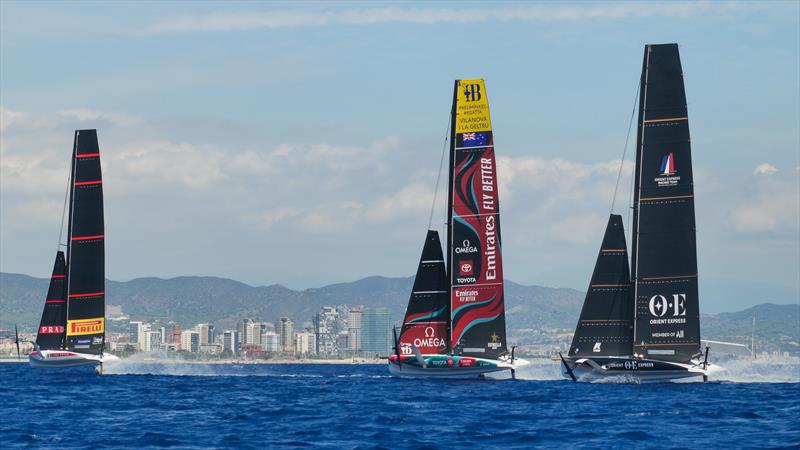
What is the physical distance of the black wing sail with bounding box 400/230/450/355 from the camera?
74.4 m

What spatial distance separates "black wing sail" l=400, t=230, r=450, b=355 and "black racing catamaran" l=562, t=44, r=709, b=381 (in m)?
8.83

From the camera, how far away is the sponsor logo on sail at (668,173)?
66.1m

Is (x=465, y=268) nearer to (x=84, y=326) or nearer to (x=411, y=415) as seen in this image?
(x=411, y=415)

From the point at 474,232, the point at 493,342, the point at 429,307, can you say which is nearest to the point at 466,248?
the point at 474,232

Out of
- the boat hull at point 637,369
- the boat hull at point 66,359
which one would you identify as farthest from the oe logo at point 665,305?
the boat hull at point 66,359

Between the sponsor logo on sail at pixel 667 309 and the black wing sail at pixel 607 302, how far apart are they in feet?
3.66

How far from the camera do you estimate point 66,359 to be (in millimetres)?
91375

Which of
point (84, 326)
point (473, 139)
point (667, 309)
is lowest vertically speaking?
point (84, 326)

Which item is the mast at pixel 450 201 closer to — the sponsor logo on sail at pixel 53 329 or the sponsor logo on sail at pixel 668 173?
the sponsor logo on sail at pixel 668 173

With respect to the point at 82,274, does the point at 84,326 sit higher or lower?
lower

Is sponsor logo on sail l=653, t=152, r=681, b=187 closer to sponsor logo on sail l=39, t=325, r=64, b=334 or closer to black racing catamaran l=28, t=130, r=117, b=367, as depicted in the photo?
black racing catamaran l=28, t=130, r=117, b=367

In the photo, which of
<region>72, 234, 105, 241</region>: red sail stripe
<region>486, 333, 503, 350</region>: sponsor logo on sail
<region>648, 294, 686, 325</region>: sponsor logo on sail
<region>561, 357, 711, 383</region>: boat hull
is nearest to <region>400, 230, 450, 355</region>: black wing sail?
<region>486, 333, 503, 350</region>: sponsor logo on sail

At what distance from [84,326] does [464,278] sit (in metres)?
29.9

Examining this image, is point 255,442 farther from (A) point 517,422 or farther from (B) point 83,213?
(B) point 83,213
